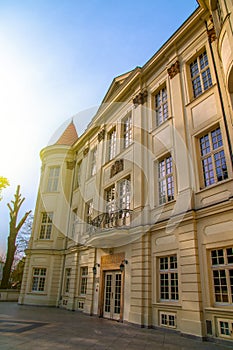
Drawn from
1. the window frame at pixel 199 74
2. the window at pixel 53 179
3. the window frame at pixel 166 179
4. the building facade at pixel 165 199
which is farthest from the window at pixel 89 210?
the window frame at pixel 199 74

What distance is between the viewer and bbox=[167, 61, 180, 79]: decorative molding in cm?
1243

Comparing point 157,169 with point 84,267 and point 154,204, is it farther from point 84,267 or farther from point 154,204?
point 84,267

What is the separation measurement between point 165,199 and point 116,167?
16.1 feet

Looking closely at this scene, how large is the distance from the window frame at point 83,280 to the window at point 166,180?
320 inches

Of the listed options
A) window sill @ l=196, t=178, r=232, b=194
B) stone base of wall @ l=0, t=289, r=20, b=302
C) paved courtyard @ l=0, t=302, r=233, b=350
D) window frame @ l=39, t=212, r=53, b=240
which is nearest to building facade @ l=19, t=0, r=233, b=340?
window sill @ l=196, t=178, r=232, b=194

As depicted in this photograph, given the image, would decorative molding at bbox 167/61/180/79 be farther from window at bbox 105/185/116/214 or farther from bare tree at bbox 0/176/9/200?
bare tree at bbox 0/176/9/200

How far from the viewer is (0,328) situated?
8711 millimetres

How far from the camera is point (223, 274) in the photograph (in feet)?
26.8

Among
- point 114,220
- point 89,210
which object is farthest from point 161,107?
point 89,210

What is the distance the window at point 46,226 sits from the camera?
2139cm

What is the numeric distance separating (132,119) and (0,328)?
12.0 metres

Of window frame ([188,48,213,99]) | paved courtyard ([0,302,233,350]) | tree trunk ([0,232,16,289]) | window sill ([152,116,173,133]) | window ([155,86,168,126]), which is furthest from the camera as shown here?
tree trunk ([0,232,16,289])

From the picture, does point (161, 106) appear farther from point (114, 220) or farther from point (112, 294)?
point (112, 294)

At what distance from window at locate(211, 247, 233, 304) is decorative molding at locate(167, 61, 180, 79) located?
8598 mm
